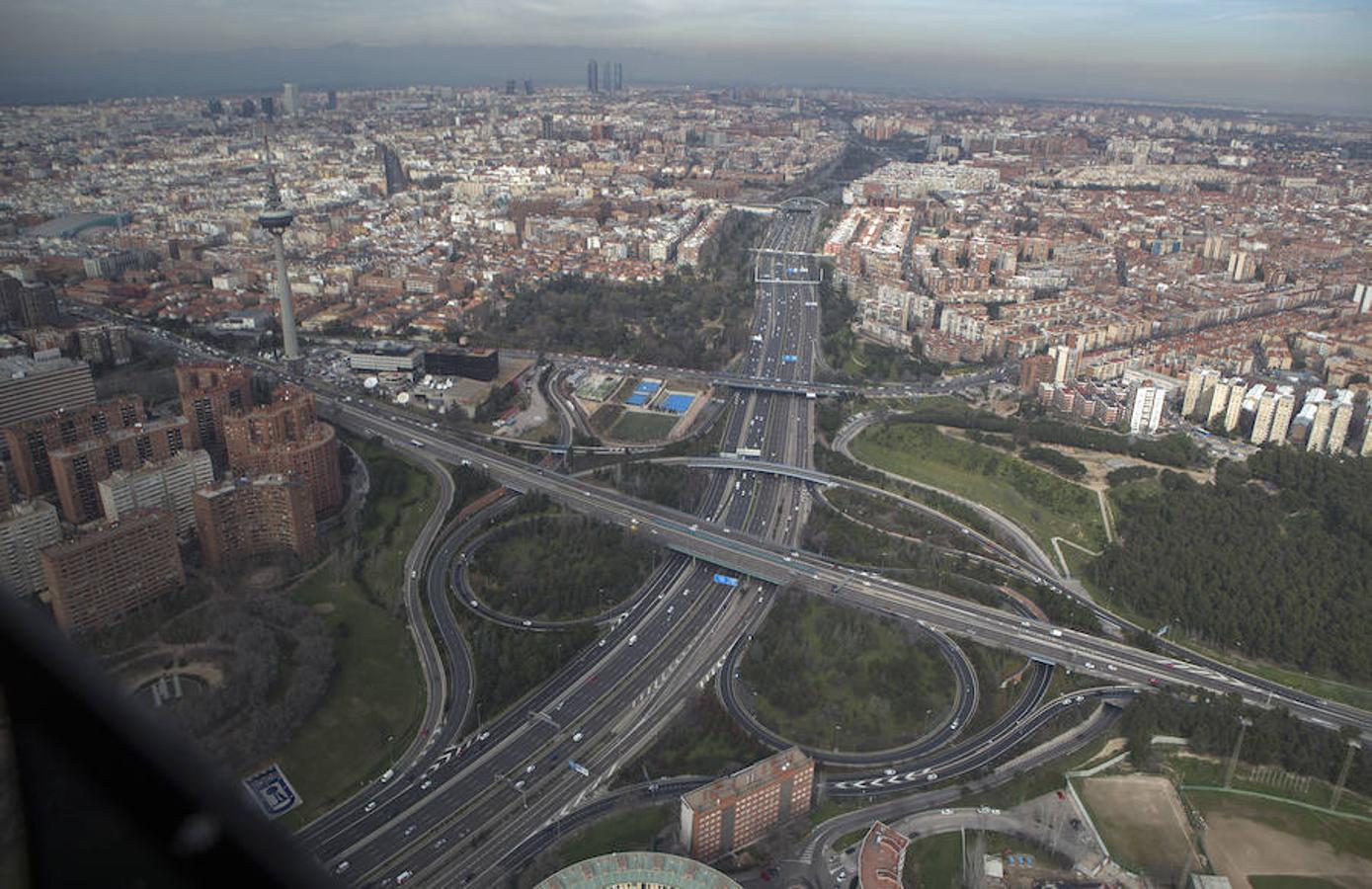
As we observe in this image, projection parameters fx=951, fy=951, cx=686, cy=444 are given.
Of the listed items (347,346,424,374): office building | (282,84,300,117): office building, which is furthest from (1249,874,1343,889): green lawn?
(282,84,300,117): office building

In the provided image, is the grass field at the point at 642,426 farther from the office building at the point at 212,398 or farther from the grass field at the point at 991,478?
the office building at the point at 212,398

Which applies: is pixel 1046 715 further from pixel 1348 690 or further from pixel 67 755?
pixel 67 755

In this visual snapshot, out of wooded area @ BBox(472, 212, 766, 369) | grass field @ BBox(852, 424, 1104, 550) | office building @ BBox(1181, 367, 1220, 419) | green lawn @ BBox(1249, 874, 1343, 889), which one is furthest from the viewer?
wooded area @ BBox(472, 212, 766, 369)

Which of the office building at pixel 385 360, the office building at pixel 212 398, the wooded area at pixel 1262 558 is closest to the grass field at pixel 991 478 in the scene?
the wooded area at pixel 1262 558

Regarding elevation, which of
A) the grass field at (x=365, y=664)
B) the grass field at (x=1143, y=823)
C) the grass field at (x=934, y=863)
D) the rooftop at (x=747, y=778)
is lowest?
the grass field at (x=934, y=863)

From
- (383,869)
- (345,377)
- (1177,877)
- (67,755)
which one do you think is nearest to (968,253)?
(345,377)

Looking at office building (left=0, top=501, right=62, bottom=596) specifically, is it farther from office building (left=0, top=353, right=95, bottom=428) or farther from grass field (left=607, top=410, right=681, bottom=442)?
grass field (left=607, top=410, right=681, bottom=442)
